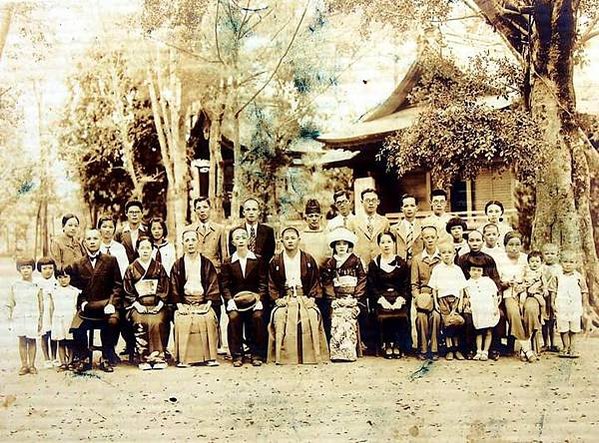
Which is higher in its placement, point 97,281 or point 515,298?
point 97,281

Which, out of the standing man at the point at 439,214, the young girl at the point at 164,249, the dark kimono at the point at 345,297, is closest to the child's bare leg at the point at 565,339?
the standing man at the point at 439,214

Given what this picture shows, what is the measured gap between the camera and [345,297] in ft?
9.08

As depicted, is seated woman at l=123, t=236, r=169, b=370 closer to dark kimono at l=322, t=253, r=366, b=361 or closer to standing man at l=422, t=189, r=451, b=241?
dark kimono at l=322, t=253, r=366, b=361

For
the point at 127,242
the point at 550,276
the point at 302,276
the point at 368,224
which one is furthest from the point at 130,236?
the point at 550,276

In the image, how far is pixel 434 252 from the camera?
2770 mm

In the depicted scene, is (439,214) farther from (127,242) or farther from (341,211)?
(127,242)

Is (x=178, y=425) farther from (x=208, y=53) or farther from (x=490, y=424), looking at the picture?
(x=208, y=53)

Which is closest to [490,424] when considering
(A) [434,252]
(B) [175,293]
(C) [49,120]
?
(A) [434,252]

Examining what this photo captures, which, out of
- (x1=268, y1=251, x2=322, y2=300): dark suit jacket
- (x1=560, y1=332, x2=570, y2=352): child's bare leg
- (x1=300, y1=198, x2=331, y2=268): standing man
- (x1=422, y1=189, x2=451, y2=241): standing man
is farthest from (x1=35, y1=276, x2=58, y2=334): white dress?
(x1=560, y1=332, x2=570, y2=352): child's bare leg

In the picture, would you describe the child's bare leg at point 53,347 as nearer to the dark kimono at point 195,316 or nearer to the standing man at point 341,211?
the dark kimono at point 195,316

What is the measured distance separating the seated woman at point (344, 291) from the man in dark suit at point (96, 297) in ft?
2.75

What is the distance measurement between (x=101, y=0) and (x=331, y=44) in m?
0.91

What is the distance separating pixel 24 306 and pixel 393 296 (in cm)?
146

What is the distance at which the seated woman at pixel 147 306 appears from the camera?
8.93 ft
